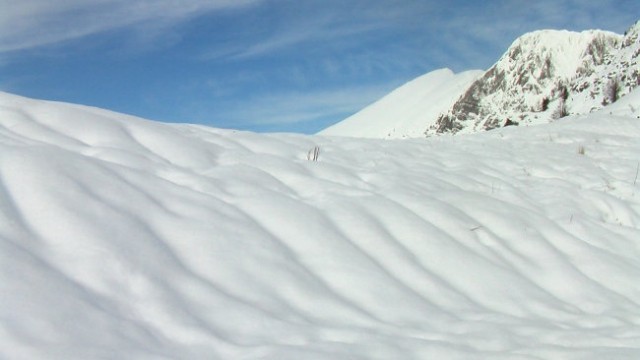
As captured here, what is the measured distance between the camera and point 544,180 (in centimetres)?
726

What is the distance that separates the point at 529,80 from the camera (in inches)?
3445

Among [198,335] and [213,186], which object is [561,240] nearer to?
[213,186]

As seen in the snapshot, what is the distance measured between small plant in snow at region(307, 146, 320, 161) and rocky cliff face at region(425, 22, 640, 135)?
68.8 m

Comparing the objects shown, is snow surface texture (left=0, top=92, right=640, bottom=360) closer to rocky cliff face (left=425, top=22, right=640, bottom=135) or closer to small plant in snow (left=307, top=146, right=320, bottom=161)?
small plant in snow (left=307, top=146, right=320, bottom=161)

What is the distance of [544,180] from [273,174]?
10.4 ft

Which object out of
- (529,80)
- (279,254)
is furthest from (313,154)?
(529,80)

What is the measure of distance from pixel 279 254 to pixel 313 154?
278 cm

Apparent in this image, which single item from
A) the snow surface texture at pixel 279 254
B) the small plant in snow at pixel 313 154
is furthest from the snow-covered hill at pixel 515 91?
the snow surface texture at pixel 279 254

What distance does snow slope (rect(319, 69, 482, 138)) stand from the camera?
8825 cm

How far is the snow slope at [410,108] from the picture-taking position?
290ft

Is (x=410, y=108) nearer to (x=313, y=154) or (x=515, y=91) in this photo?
(x=515, y=91)

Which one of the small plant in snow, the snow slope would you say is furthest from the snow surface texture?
the snow slope

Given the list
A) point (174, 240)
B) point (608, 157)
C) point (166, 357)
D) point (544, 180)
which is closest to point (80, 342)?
point (166, 357)

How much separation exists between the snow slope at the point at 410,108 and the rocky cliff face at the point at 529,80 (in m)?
2.60
